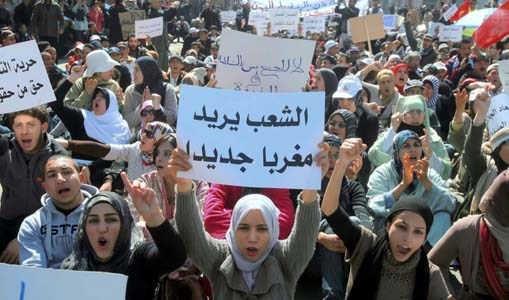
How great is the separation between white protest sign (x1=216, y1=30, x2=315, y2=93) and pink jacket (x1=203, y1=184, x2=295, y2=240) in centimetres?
59

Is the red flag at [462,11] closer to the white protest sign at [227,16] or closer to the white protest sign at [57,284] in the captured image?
the white protest sign at [227,16]

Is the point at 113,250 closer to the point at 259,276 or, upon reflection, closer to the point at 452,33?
the point at 259,276

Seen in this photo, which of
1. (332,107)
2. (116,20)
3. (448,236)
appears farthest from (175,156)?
(116,20)

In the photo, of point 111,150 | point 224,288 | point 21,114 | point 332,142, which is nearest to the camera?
point 224,288

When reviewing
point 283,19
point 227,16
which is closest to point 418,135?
point 283,19

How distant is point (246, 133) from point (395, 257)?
89cm

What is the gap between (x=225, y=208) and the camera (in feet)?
12.4

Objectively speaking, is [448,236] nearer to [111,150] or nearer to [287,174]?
[287,174]

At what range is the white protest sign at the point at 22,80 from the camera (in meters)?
4.82

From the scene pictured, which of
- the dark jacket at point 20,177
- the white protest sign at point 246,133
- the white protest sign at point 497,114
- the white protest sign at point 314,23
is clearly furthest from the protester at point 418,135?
the white protest sign at point 314,23

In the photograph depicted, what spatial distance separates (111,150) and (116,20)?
35.1ft

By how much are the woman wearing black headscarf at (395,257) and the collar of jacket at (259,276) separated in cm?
39

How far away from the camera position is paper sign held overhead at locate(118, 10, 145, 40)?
48.9 feet

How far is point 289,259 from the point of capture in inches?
118
